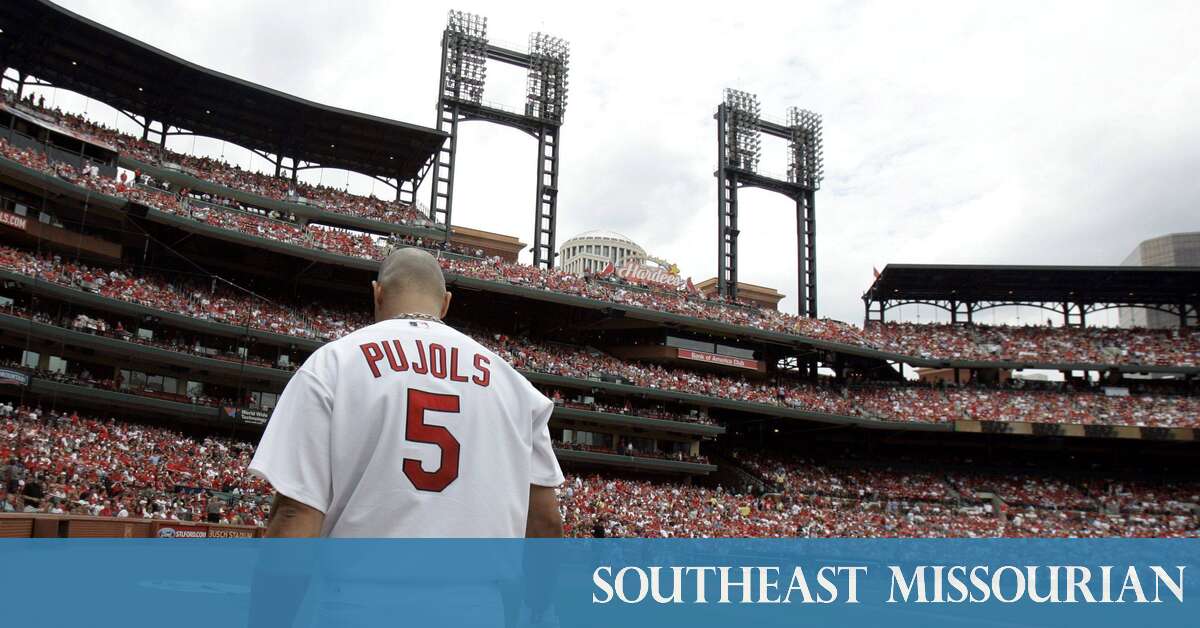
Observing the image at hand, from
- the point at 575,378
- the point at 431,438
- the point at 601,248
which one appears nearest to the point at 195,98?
the point at 575,378

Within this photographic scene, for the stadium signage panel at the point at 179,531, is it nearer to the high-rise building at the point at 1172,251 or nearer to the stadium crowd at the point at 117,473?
the stadium crowd at the point at 117,473

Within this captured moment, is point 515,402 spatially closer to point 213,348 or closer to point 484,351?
point 484,351

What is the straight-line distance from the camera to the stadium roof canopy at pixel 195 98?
133 ft

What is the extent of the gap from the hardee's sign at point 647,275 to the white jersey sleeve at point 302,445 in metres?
52.8

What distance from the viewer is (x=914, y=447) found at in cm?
Result: 5638

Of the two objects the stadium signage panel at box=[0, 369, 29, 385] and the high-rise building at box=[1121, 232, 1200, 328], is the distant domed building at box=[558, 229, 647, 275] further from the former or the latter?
the stadium signage panel at box=[0, 369, 29, 385]

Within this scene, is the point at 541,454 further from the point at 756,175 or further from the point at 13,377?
the point at 756,175

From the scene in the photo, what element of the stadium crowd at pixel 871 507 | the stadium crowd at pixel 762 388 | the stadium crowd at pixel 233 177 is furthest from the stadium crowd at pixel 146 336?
the stadium crowd at pixel 871 507

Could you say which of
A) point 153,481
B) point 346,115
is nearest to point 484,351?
point 153,481

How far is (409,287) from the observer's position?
2965 mm

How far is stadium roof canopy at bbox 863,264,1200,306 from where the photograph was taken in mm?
57562

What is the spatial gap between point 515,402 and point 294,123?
50.5 metres

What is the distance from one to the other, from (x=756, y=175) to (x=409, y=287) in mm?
62462

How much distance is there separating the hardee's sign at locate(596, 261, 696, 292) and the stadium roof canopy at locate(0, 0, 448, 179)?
1443cm
